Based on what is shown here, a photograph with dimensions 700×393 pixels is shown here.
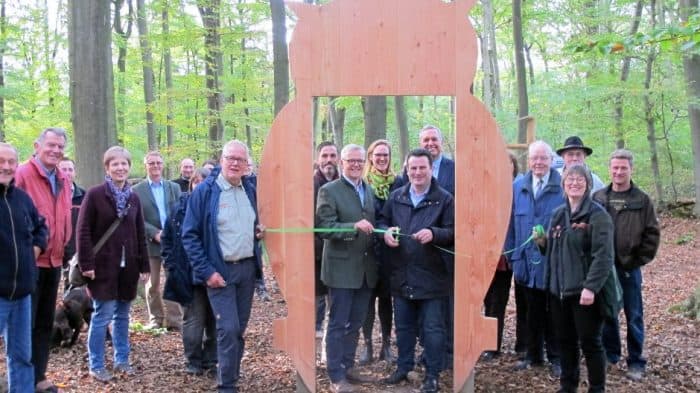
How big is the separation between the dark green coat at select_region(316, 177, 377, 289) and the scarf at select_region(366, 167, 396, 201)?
20.5 inches

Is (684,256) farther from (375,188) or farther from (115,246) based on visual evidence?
(115,246)

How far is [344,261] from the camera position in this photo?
14.2ft

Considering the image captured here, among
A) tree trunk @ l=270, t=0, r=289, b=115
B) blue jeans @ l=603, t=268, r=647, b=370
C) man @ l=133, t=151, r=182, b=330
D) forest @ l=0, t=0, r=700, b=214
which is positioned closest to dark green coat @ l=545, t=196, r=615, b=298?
blue jeans @ l=603, t=268, r=647, b=370

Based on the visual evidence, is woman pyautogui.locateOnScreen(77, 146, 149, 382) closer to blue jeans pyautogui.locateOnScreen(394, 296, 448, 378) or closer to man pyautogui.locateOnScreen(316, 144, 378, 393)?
man pyautogui.locateOnScreen(316, 144, 378, 393)

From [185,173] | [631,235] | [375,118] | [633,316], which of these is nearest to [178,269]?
[185,173]

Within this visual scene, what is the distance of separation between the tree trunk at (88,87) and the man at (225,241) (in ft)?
10.5

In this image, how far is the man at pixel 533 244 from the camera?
4742mm

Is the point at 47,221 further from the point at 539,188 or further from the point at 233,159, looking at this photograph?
the point at 539,188

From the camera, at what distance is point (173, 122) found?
15180mm

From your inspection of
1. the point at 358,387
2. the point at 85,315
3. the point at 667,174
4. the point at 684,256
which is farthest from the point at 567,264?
the point at 667,174

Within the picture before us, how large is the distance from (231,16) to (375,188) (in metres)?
11.2

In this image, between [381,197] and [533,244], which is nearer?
[533,244]

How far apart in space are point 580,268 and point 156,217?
14.5 feet

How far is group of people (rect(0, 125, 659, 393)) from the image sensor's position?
396 cm
